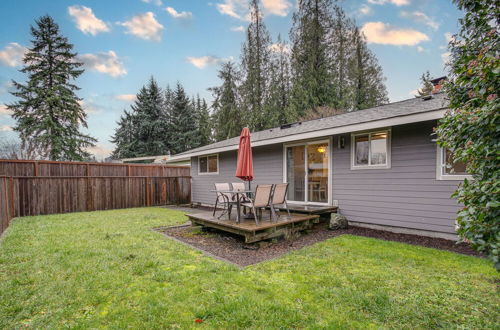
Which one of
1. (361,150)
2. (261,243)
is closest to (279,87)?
(361,150)

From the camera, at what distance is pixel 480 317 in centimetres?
220

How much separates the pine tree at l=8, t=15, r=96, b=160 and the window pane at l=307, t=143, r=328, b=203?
57.4 ft

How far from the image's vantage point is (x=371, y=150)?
5.88 metres

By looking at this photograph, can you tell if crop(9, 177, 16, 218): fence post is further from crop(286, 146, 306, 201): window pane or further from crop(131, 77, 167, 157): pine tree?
crop(131, 77, 167, 157): pine tree

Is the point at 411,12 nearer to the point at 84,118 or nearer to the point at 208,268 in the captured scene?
the point at 208,268

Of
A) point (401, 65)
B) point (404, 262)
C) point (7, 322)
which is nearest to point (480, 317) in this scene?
point (404, 262)

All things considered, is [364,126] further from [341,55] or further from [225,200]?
[341,55]

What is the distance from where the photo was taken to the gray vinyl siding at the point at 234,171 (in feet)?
26.6

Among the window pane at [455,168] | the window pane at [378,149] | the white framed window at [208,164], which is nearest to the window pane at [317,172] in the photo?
the window pane at [378,149]

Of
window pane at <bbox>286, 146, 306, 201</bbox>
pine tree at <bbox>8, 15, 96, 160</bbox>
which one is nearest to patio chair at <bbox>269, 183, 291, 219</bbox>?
window pane at <bbox>286, 146, 306, 201</bbox>

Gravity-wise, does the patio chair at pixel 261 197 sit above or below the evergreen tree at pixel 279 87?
below

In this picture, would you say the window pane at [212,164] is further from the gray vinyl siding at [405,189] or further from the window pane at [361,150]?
the window pane at [361,150]

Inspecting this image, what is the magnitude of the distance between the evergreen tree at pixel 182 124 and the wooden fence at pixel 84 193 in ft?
45.1

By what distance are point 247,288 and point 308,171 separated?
4.83 m
